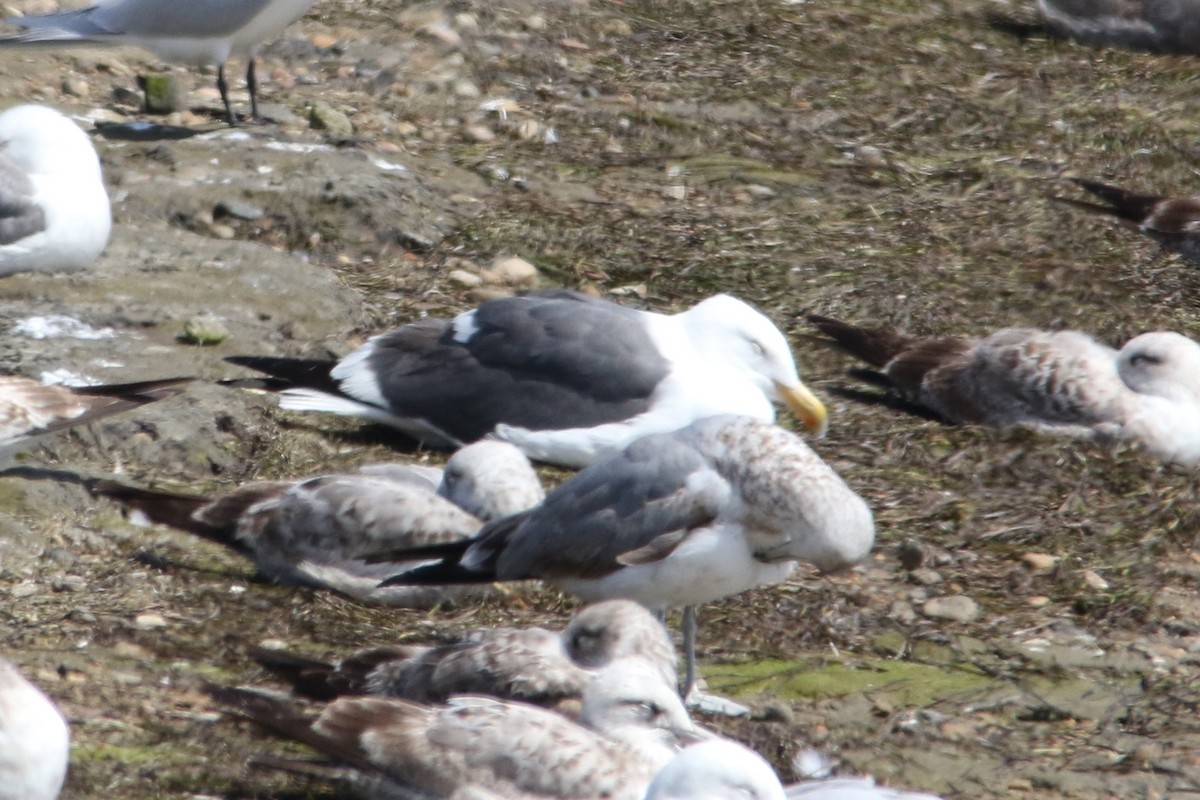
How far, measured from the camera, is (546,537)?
13.8 feet

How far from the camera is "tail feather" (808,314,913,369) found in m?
6.04

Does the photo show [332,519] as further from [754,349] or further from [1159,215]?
[1159,215]

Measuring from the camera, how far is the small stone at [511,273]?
655 cm

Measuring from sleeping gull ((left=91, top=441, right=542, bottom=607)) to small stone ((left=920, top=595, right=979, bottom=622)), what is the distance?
108cm

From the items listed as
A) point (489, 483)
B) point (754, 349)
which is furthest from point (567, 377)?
point (489, 483)

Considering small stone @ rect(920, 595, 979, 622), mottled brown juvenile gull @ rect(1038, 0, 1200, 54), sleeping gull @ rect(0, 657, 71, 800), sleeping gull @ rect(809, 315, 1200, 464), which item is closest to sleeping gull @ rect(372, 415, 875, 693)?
small stone @ rect(920, 595, 979, 622)

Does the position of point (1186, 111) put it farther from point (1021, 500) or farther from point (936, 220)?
point (1021, 500)

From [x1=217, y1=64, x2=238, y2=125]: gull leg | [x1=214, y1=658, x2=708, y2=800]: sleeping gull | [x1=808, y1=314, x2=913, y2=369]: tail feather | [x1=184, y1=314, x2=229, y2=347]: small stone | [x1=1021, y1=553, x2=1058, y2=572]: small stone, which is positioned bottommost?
[x1=1021, y1=553, x2=1058, y2=572]: small stone

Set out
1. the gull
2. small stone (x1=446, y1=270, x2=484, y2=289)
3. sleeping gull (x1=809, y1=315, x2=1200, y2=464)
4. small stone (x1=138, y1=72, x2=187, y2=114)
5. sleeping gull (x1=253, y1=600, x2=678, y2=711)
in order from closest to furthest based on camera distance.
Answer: sleeping gull (x1=253, y1=600, x2=678, y2=711) → sleeping gull (x1=809, y1=315, x2=1200, y2=464) → small stone (x1=446, y1=270, x2=484, y2=289) → the gull → small stone (x1=138, y1=72, x2=187, y2=114)

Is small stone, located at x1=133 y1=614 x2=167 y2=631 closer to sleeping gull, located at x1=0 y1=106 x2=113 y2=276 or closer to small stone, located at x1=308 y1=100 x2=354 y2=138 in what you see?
sleeping gull, located at x1=0 y1=106 x2=113 y2=276

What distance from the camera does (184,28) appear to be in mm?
7426

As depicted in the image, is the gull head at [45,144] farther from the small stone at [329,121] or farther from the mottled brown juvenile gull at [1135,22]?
the mottled brown juvenile gull at [1135,22]

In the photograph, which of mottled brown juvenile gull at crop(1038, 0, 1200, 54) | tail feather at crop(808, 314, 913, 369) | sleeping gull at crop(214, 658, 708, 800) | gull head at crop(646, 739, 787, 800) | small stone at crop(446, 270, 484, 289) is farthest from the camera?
mottled brown juvenile gull at crop(1038, 0, 1200, 54)

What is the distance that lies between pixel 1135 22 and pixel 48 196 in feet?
19.0
